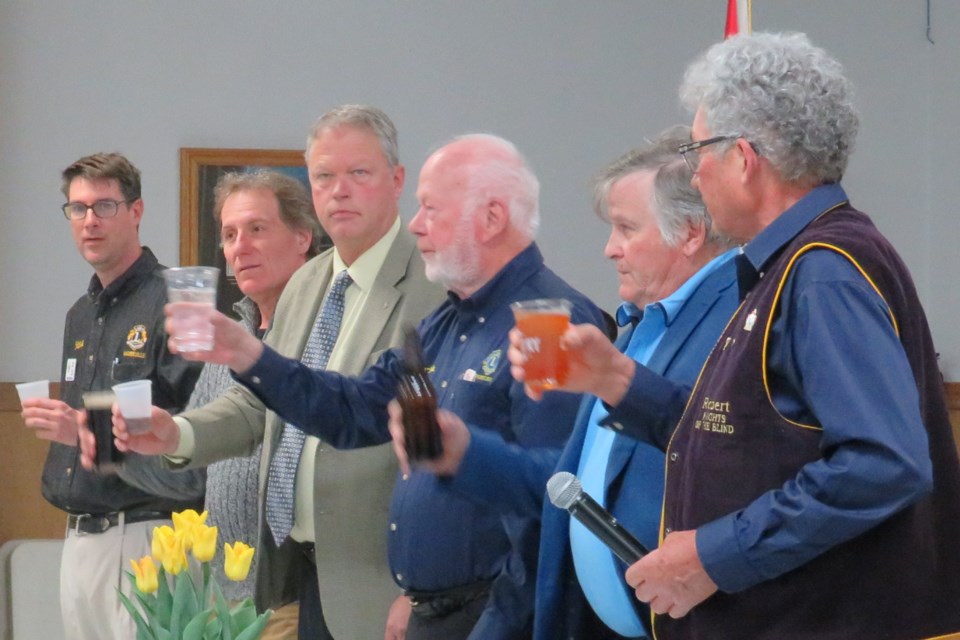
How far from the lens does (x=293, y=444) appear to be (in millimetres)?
3029

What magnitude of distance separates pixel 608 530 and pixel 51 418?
1895mm

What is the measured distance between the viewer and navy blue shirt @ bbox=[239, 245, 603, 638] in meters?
2.41

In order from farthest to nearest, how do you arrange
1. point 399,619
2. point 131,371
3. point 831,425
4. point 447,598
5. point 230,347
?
point 131,371, point 399,619, point 447,598, point 230,347, point 831,425

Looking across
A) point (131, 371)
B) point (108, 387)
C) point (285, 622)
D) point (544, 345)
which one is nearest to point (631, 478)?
point (544, 345)

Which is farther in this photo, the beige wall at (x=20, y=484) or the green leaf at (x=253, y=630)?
the beige wall at (x=20, y=484)

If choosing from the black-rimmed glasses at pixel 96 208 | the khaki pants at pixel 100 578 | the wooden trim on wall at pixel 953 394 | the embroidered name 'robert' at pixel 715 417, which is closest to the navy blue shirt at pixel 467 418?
the embroidered name 'robert' at pixel 715 417

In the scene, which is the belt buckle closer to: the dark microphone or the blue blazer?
the blue blazer

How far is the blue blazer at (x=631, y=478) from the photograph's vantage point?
210 centimetres

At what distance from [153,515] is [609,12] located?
3.38 m

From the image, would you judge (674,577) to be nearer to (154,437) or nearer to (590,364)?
(590,364)

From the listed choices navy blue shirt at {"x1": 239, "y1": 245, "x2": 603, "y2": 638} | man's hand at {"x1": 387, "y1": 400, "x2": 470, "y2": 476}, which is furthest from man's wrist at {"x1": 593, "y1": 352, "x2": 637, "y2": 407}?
navy blue shirt at {"x1": 239, "y1": 245, "x2": 603, "y2": 638}

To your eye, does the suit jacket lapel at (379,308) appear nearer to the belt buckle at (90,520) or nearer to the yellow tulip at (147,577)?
the yellow tulip at (147,577)

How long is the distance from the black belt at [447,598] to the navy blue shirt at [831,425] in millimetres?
916

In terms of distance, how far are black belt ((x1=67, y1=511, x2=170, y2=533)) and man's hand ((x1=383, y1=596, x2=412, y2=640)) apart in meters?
1.32
